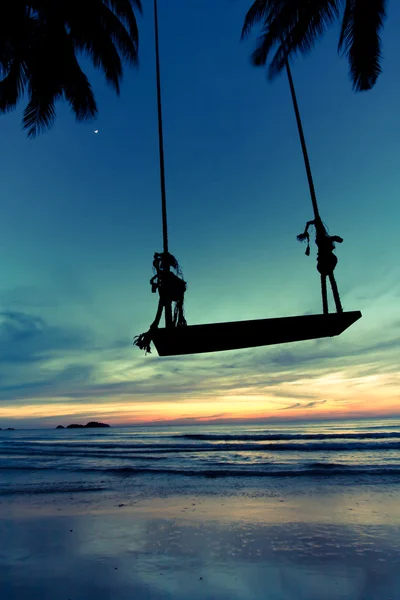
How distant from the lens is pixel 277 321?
353 centimetres

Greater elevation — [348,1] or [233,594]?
[348,1]

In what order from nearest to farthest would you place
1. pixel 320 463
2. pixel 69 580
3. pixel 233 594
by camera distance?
pixel 233 594 → pixel 69 580 → pixel 320 463

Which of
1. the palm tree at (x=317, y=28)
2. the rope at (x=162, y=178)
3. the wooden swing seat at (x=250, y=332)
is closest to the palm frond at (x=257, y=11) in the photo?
the palm tree at (x=317, y=28)

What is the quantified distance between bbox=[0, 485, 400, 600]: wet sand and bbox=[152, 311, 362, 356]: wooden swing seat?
1.83m

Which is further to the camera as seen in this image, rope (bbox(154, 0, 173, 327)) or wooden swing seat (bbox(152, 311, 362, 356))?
rope (bbox(154, 0, 173, 327))

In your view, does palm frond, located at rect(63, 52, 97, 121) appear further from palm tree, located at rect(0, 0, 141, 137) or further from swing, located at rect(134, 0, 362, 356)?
swing, located at rect(134, 0, 362, 356)

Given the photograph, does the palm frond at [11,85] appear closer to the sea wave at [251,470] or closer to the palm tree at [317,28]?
the palm tree at [317,28]

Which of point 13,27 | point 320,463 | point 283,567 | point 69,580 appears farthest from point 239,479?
point 13,27

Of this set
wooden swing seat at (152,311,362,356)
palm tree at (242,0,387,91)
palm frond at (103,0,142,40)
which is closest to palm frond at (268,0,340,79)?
palm tree at (242,0,387,91)

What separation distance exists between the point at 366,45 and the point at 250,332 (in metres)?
6.47

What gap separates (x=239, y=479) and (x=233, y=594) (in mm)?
5794

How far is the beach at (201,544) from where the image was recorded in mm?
2840

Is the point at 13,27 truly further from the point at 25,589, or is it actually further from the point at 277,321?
the point at 25,589

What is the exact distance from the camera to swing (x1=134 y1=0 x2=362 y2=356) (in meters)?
3.55
